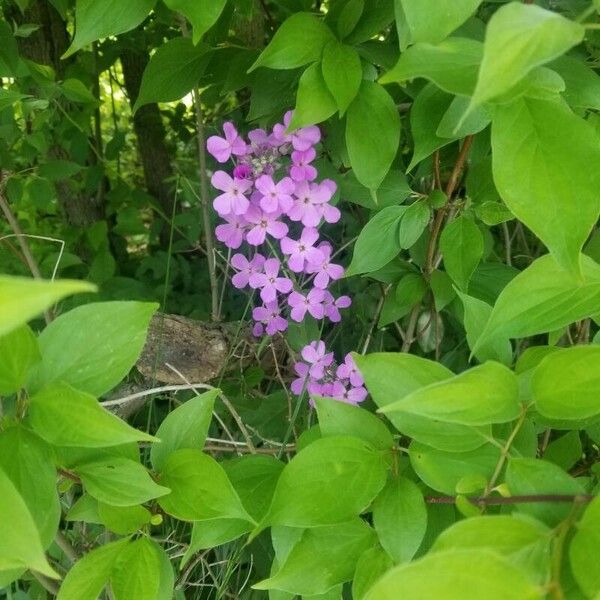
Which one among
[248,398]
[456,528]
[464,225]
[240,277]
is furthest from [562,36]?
[248,398]

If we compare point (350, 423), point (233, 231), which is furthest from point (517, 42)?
point (233, 231)

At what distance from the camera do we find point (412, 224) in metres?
0.70

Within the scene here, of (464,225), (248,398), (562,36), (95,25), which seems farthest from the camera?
(248,398)

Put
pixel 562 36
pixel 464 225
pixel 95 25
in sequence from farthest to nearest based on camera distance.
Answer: pixel 464 225, pixel 95 25, pixel 562 36

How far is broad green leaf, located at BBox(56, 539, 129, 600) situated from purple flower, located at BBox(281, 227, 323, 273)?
0.33 meters

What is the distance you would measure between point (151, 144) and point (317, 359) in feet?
4.25

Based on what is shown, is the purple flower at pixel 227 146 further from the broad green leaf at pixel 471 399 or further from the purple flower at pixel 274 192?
the broad green leaf at pixel 471 399

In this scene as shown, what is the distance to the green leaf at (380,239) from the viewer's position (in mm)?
708

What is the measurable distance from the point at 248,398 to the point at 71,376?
574 mm

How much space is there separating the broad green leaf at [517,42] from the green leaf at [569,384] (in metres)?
0.20

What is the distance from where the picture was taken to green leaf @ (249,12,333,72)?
0.58m

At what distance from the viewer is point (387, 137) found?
616 mm

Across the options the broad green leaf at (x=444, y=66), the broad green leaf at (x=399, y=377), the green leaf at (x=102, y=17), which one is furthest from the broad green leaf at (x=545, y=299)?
the green leaf at (x=102, y=17)

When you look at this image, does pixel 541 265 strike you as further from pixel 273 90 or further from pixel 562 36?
pixel 273 90
